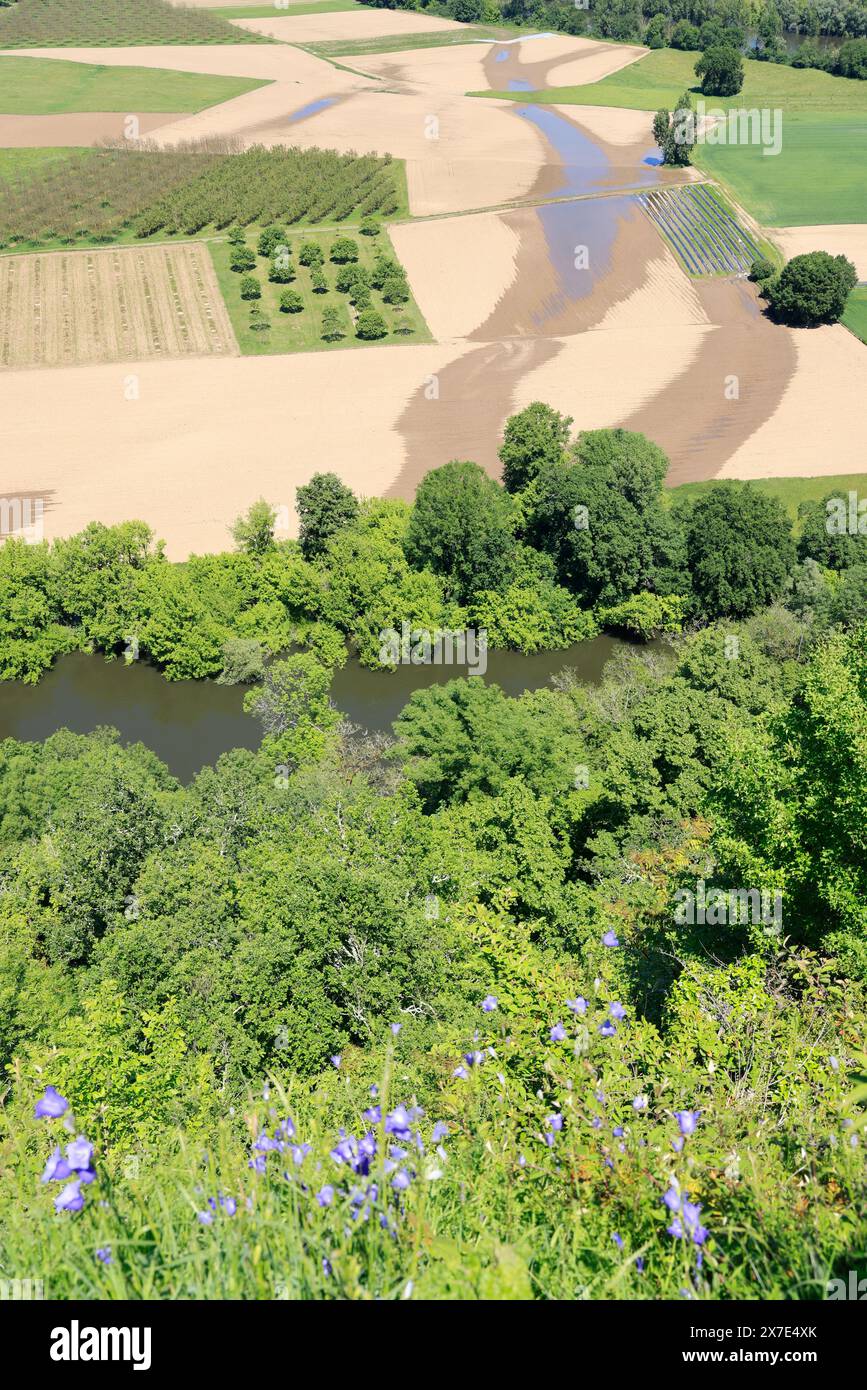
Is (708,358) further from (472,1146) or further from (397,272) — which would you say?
(472,1146)

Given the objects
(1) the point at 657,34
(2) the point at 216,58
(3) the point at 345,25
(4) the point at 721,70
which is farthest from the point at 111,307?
(1) the point at 657,34

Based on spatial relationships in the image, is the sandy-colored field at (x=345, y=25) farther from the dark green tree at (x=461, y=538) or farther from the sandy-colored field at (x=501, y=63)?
the dark green tree at (x=461, y=538)

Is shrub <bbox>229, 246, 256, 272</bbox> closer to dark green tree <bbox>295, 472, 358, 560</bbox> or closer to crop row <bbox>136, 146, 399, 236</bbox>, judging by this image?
crop row <bbox>136, 146, 399, 236</bbox>

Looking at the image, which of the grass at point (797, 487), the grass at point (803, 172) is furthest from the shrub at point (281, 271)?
the grass at point (803, 172)

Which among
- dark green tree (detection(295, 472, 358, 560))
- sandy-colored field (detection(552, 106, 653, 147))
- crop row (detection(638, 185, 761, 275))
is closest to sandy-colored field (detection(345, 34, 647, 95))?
sandy-colored field (detection(552, 106, 653, 147))

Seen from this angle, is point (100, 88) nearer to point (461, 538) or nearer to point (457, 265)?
point (457, 265)

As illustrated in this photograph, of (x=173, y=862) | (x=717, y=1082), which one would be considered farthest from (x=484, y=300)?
(x=717, y=1082)
